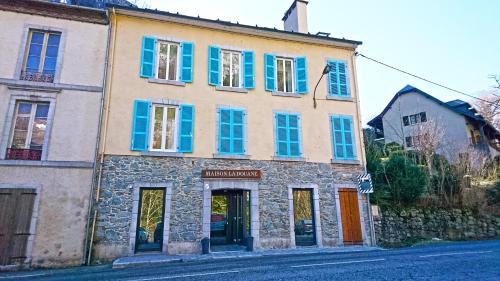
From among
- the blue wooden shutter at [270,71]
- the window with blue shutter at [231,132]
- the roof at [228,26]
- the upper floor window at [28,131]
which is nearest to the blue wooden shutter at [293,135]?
the blue wooden shutter at [270,71]

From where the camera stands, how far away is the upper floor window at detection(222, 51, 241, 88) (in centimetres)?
1136

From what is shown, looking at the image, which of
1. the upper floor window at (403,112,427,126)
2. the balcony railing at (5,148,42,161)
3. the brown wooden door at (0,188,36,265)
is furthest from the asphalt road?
the upper floor window at (403,112,427,126)

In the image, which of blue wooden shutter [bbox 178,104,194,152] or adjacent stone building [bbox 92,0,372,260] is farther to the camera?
blue wooden shutter [bbox 178,104,194,152]

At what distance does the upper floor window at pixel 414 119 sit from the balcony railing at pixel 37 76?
26699mm

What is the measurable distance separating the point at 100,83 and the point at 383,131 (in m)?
26.8

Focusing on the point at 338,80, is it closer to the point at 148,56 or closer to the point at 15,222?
the point at 148,56

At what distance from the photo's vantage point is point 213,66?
11.1 meters

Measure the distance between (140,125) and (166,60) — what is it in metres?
2.79

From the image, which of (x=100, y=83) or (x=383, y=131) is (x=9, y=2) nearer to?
(x=100, y=83)

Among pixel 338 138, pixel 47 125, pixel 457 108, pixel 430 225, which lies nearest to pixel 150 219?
pixel 47 125

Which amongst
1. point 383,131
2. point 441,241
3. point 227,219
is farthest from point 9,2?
point 383,131

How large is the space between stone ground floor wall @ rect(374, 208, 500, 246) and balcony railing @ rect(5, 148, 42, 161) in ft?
40.0

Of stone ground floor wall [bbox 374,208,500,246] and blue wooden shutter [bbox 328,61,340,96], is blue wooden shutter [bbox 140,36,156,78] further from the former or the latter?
stone ground floor wall [bbox 374,208,500,246]

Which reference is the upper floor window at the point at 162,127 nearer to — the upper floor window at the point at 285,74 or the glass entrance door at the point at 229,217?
the glass entrance door at the point at 229,217
